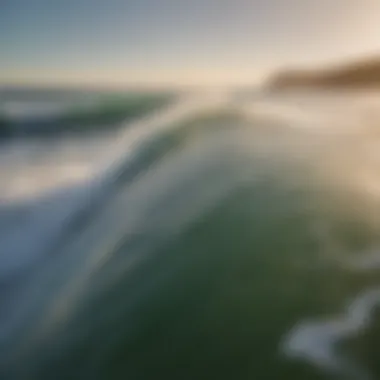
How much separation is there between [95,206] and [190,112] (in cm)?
22

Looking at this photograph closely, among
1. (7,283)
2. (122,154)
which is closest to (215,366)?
(7,283)

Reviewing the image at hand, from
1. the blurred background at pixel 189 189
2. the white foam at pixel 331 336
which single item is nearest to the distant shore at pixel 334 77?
the blurred background at pixel 189 189

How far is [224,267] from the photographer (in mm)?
451

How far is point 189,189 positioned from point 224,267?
0.15 meters

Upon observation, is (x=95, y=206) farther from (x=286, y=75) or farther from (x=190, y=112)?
(x=286, y=75)

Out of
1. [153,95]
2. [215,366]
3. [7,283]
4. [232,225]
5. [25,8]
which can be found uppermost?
[25,8]

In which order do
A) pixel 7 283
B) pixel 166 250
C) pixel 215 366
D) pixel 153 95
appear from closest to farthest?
pixel 215 366 < pixel 166 250 < pixel 7 283 < pixel 153 95

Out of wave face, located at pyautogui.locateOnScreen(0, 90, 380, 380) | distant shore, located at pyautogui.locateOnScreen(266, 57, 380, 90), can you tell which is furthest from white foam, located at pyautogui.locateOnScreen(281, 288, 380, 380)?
distant shore, located at pyautogui.locateOnScreen(266, 57, 380, 90)

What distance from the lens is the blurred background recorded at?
1.33ft

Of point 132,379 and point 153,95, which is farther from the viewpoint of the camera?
point 153,95

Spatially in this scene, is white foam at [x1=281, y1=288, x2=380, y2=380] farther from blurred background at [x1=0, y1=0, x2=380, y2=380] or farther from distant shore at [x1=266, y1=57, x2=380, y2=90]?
distant shore at [x1=266, y1=57, x2=380, y2=90]

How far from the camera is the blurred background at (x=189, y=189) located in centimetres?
41

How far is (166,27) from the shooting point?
73cm

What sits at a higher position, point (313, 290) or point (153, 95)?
point (153, 95)
